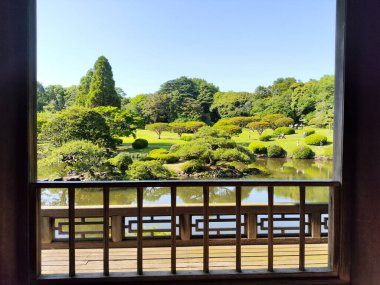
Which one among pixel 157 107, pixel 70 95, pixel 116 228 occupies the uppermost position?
pixel 70 95

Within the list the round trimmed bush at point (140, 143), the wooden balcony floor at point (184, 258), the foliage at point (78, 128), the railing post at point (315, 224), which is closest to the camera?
the wooden balcony floor at point (184, 258)

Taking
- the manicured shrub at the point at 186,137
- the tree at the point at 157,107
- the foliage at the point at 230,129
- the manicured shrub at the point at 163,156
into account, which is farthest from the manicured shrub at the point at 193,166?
the tree at the point at 157,107

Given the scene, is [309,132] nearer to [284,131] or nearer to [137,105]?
[284,131]

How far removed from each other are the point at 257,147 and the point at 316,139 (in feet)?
1.82

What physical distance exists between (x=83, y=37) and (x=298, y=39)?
7.43 feet

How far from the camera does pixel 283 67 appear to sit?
2781 millimetres

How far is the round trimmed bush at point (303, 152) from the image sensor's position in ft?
8.12

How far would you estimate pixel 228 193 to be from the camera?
2873 mm

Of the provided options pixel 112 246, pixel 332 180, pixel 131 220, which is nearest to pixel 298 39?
pixel 332 180

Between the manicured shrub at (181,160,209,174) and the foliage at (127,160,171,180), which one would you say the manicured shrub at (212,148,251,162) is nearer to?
the manicured shrub at (181,160,209,174)

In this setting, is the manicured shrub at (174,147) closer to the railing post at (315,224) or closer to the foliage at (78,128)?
the foliage at (78,128)
